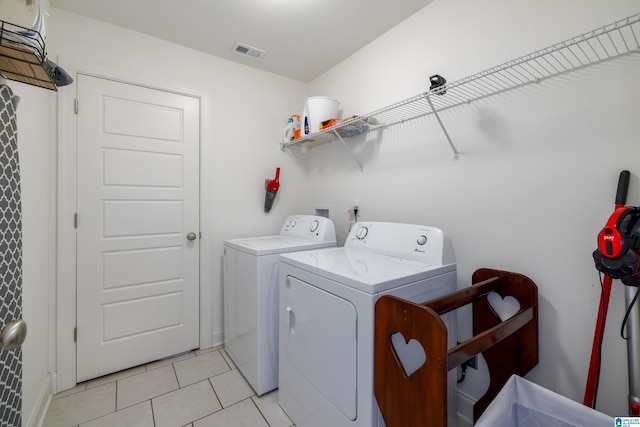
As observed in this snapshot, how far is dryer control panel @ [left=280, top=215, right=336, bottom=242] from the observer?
2.11 metres

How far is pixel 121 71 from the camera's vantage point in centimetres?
199

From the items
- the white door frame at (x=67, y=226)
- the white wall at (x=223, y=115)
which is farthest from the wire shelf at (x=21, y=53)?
the white wall at (x=223, y=115)

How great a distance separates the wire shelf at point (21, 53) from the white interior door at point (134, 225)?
3.36ft

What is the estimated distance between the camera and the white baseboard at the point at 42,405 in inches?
57.4

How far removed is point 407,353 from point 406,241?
0.63 meters

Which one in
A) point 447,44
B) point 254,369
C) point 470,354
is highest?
point 447,44

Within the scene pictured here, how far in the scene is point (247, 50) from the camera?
228 centimetres

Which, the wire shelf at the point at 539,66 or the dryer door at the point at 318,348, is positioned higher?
the wire shelf at the point at 539,66

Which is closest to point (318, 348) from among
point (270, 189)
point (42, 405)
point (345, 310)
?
point (345, 310)

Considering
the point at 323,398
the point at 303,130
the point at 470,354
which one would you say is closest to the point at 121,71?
the point at 303,130

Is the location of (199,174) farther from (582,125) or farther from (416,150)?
(582,125)

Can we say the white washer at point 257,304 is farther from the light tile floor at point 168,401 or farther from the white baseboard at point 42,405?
the white baseboard at point 42,405

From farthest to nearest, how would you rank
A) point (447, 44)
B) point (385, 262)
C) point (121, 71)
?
point (121, 71) → point (447, 44) → point (385, 262)

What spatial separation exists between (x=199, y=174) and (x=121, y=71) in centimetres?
88
